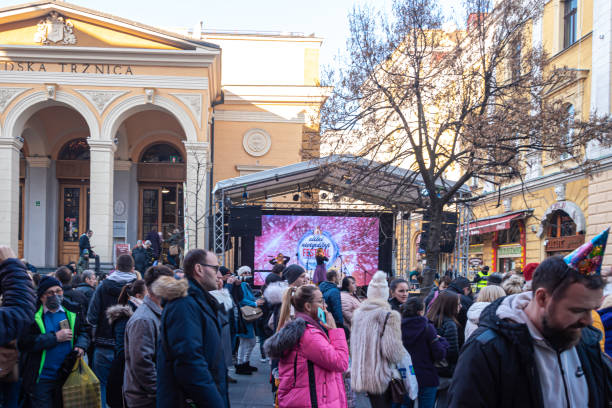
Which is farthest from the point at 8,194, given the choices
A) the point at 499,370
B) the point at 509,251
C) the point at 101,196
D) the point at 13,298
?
the point at 499,370

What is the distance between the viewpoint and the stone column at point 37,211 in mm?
24766

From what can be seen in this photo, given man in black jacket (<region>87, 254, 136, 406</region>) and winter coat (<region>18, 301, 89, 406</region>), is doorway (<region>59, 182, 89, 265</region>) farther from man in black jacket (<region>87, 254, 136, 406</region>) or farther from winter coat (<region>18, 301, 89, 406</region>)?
winter coat (<region>18, 301, 89, 406</region>)

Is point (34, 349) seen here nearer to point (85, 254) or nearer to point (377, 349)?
point (377, 349)

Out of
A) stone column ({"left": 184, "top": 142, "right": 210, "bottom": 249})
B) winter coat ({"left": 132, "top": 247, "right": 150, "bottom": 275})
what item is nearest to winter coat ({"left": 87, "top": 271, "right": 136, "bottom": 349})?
winter coat ({"left": 132, "top": 247, "right": 150, "bottom": 275})

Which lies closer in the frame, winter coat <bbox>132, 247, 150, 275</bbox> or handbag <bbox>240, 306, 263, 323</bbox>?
handbag <bbox>240, 306, 263, 323</bbox>

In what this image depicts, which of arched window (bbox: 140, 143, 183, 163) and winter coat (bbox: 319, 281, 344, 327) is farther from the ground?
arched window (bbox: 140, 143, 183, 163)

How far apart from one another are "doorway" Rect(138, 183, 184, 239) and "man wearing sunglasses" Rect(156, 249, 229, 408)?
23.7 meters

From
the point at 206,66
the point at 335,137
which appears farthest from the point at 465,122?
the point at 206,66

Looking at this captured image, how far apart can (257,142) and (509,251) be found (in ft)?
44.9

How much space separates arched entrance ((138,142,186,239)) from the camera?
26797 mm

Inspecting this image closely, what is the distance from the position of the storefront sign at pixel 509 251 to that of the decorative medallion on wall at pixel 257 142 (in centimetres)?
1276

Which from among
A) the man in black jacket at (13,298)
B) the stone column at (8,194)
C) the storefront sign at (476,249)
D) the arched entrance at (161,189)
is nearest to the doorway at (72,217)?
the arched entrance at (161,189)

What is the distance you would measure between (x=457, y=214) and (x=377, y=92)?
578 centimetres

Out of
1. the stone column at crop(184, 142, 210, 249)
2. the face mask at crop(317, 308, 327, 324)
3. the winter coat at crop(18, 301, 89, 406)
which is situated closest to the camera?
the face mask at crop(317, 308, 327, 324)
